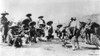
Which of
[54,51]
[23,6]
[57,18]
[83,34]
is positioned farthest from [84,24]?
[23,6]

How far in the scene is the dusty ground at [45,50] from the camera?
417cm

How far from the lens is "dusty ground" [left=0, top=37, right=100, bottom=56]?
4172mm

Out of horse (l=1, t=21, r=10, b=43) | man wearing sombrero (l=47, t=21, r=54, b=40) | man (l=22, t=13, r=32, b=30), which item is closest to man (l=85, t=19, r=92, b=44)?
man wearing sombrero (l=47, t=21, r=54, b=40)

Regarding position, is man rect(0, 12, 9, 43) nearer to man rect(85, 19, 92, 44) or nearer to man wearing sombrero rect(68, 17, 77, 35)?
man wearing sombrero rect(68, 17, 77, 35)

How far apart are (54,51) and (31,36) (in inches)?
26.8

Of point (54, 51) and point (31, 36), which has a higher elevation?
point (31, 36)

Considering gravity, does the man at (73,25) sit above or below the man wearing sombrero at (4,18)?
below

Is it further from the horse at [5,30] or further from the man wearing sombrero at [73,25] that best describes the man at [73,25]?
the horse at [5,30]

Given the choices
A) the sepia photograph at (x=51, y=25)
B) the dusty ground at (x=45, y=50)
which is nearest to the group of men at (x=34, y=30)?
the sepia photograph at (x=51, y=25)

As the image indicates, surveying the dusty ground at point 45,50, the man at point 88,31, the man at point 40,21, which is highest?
the man at point 40,21

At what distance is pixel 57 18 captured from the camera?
4.79 metres

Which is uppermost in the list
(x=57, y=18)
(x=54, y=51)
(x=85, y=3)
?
(x=85, y=3)

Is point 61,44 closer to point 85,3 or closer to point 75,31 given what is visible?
point 75,31

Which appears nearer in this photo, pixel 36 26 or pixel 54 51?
pixel 54 51
